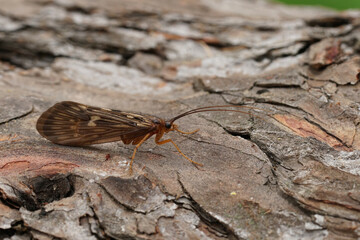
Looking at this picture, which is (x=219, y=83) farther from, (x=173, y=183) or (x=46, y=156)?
(x=46, y=156)

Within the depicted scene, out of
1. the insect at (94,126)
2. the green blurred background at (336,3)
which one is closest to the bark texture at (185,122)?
the insect at (94,126)

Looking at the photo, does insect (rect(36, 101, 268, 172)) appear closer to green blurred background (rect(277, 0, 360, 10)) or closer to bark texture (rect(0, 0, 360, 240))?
bark texture (rect(0, 0, 360, 240))

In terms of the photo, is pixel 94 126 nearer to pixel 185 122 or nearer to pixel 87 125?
pixel 87 125

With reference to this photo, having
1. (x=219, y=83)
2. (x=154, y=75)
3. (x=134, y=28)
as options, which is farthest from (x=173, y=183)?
(x=134, y=28)

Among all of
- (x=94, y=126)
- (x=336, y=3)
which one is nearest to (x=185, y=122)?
(x=94, y=126)

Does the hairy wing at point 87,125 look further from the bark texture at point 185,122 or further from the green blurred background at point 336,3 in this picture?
the green blurred background at point 336,3

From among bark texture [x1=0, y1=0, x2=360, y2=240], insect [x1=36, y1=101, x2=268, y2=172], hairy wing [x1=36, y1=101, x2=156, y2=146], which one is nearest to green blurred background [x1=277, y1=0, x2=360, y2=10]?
bark texture [x1=0, y1=0, x2=360, y2=240]

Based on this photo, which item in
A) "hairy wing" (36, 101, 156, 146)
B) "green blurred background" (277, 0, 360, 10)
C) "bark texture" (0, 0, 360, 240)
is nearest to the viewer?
"bark texture" (0, 0, 360, 240)
